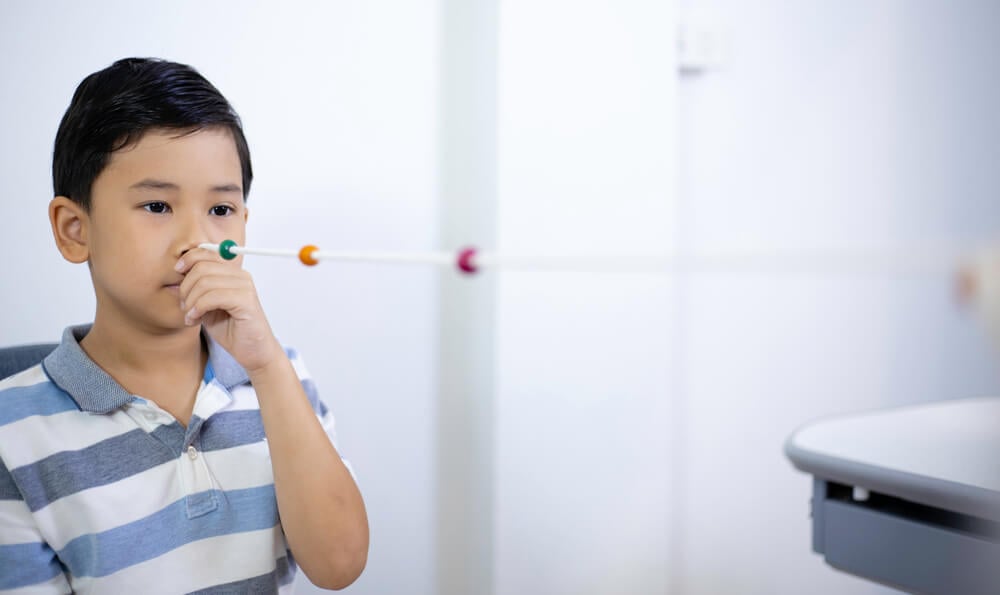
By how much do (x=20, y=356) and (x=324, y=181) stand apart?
46 cm

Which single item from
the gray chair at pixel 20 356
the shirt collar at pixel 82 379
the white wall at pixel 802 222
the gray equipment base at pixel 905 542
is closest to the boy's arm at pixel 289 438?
the shirt collar at pixel 82 379

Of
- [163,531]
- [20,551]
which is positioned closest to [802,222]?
[163,531]

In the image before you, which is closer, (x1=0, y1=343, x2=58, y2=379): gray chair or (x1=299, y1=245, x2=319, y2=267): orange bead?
(x1=299, y1=245, x2=319, y2=267): orange bead

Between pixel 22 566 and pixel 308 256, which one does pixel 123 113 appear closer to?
pixel 308 256

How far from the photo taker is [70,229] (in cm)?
84

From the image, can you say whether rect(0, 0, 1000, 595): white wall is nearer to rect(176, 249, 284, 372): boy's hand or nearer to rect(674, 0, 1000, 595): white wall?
rect(674, 0, 1000, 595): white wall

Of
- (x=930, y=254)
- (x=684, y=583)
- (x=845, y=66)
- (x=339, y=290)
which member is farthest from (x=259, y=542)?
(x=845, y=66)

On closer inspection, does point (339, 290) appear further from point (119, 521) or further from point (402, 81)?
point (119, 521)

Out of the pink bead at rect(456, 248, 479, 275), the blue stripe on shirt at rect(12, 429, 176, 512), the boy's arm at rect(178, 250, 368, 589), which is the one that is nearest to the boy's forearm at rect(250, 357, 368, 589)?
the boy's arm at rect(178, 250, 368, 589)

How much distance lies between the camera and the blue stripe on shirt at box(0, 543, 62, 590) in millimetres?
732

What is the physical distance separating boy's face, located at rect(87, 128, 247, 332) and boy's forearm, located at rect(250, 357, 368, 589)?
5.1 inches

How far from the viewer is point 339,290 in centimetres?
123

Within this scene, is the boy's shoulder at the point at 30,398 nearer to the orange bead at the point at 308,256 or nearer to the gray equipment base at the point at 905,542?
the orange bead at the point at 308,256

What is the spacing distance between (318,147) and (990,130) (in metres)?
1.49
